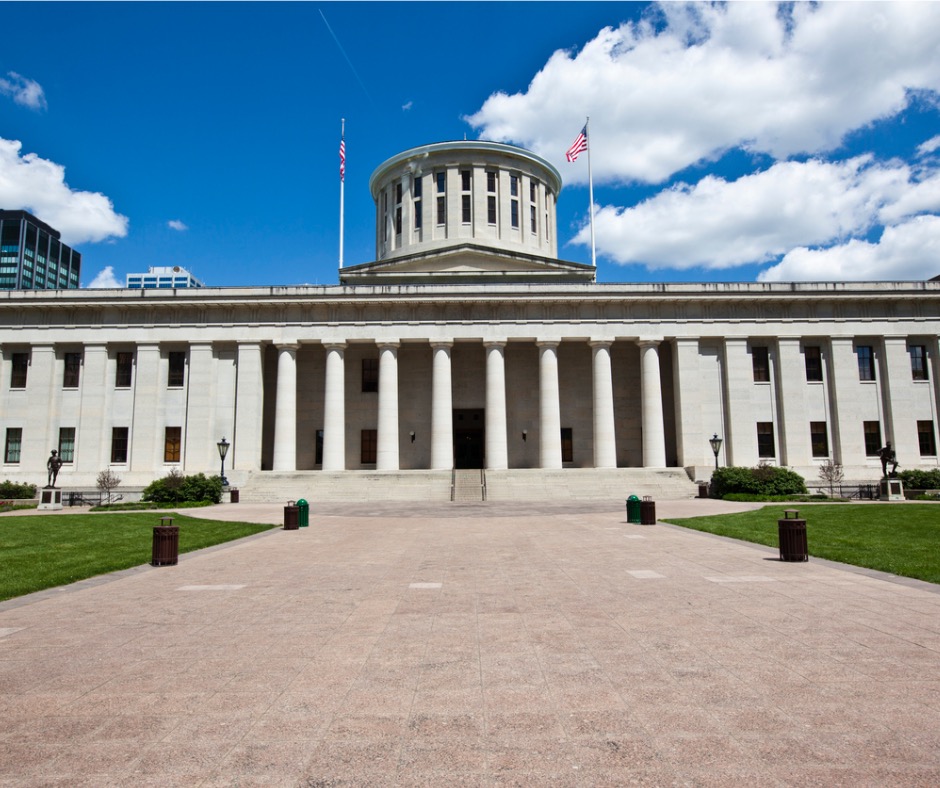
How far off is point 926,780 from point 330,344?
4354 centimetres

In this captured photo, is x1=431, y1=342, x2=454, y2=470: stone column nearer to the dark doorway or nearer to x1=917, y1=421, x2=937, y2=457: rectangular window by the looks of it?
the dark doorway

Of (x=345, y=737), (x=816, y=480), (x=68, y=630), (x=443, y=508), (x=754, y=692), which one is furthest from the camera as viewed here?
(x=816, y=480)

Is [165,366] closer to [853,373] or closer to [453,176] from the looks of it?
[453,176]

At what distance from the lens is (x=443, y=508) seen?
3183cm

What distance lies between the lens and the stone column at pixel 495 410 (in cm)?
4412

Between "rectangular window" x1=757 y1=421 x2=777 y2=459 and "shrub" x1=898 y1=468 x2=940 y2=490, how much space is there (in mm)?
7891

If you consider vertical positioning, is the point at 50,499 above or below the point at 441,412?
below

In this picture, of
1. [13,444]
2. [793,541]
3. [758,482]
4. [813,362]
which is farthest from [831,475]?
[13,444]

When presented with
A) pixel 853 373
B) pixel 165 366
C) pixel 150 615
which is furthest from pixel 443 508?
pixel 853 373

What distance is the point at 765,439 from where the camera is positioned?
45.4m

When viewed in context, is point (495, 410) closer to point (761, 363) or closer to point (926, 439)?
point (761, 363)

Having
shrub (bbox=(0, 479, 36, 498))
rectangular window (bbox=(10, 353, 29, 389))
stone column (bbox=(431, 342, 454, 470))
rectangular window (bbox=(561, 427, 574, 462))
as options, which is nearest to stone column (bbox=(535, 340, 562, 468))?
rectangular window (bbox=(561, 427, 574, 462))

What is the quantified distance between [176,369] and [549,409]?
26413 millimetres

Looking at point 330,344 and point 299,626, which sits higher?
point 330,344
